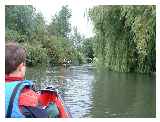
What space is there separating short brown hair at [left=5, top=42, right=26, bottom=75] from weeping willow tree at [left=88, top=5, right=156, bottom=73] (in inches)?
21.3

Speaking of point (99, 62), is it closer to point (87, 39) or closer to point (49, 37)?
point (87, 39)

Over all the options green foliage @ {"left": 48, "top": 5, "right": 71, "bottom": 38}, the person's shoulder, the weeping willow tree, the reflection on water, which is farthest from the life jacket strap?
the weeping willow tree

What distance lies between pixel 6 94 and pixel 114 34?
41.7 inches

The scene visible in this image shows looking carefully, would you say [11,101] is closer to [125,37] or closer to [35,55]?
[35,55]

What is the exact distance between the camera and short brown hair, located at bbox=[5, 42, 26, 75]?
2.18 m

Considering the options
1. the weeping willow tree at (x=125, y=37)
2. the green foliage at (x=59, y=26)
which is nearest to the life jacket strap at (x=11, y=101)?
the green foliage at (x=59, y=26)

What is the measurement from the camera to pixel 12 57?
87.1 inches

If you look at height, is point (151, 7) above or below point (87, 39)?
above

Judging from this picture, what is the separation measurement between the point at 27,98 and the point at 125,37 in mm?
1015

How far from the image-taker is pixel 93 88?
260 cm

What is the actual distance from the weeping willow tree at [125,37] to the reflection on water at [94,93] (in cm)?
14

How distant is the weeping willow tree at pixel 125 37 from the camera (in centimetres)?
260

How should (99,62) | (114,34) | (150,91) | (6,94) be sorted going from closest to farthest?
(6,94)
(150,91)
(99,62)
(114,34)
